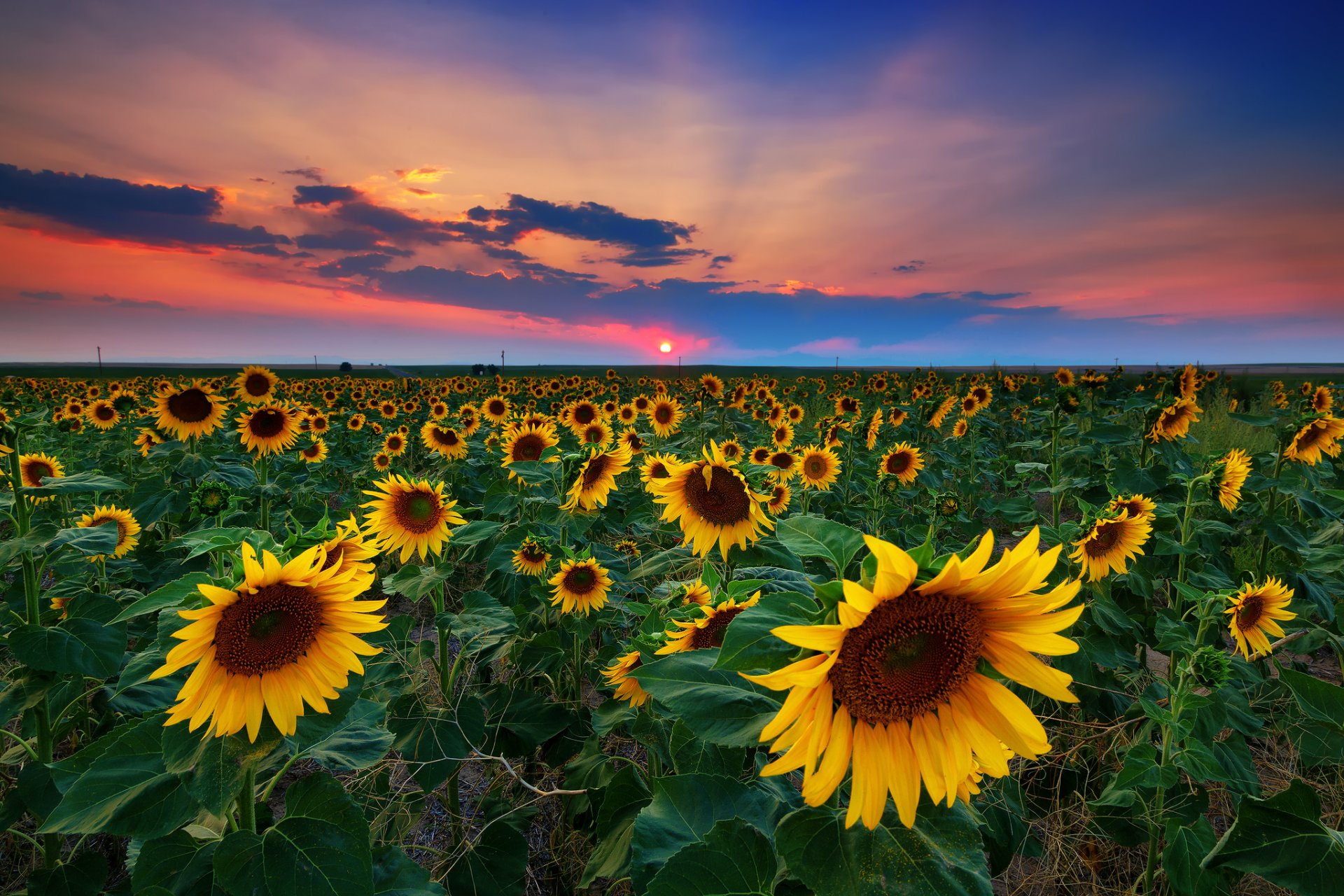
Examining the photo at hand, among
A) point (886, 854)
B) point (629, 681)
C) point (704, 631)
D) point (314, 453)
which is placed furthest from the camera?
point (314, 453)

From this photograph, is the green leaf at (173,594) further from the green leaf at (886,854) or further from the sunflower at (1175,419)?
the sunflower at (1175,419)

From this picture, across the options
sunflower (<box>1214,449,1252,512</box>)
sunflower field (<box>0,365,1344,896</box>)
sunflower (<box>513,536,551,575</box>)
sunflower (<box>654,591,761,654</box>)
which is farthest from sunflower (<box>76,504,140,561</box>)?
sunflower (<box>1214,449,1252,512</box>)

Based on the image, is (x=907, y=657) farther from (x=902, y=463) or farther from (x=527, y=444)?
(x=902, y=463)

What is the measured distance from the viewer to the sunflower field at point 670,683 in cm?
108

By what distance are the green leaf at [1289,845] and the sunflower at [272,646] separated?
7.23 ft

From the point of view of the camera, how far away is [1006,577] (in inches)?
40.6

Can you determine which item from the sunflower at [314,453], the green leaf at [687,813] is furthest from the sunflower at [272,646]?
the sunflower at [314,453]

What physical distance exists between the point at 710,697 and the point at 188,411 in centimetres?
565

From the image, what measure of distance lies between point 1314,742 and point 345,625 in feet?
11.9

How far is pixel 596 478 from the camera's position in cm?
368

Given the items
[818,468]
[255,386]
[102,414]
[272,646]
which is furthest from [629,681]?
[102,414]

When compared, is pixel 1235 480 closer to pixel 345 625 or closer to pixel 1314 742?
pixel 1314 742

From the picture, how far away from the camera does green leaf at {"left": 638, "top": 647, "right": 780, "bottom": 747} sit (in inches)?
46.4

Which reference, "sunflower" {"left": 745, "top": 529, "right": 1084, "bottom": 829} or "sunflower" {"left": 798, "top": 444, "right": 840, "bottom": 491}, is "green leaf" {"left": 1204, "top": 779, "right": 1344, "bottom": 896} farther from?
"sunflower" {"left": 798, "top": 444, "right": 840, "bottom": 491}
